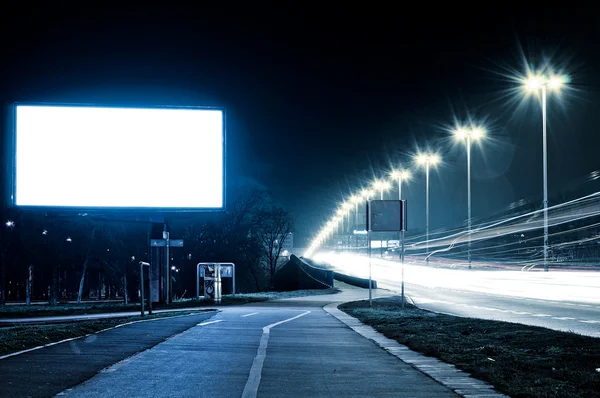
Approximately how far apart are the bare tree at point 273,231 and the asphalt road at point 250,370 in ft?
258

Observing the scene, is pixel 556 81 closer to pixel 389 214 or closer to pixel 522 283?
pixel 522 283

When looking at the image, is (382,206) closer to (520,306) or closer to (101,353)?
(520,306)

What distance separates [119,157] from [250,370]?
24.2m

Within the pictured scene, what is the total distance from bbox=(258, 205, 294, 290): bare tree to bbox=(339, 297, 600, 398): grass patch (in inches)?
2945

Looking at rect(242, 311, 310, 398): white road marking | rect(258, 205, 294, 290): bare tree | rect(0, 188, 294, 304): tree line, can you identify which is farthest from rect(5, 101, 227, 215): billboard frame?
rect(258, 205, 294, 290): bare tree

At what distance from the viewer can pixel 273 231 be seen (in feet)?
315

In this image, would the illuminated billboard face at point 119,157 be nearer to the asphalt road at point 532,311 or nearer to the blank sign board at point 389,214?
the blank sign board at point 389,214

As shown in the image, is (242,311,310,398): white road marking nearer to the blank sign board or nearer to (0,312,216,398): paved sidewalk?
(0,312,216,398): paved sidewalk

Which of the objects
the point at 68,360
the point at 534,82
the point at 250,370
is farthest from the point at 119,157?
the point at 534,82

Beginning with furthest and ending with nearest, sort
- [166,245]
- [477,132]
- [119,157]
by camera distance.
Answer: [477,132], [119,157], [166,245]

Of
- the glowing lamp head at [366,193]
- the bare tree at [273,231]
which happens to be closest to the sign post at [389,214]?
the bare tree at [273,231]

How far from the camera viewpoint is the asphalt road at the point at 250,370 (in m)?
8.66

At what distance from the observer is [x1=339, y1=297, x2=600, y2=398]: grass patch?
902 centimetres

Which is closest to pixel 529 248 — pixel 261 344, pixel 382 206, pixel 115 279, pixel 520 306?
pixel 115 279
